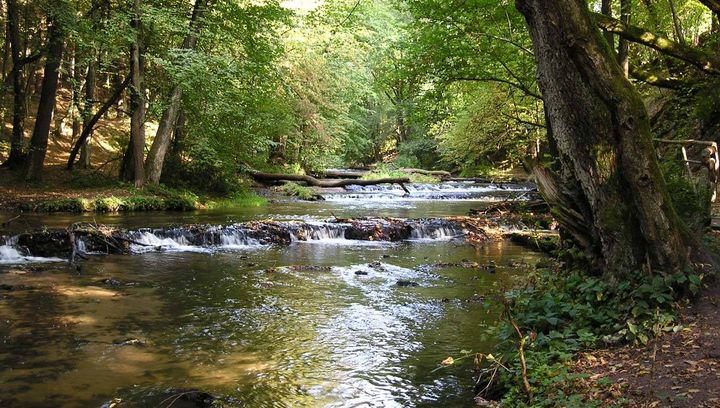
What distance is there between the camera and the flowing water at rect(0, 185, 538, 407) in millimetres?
4953

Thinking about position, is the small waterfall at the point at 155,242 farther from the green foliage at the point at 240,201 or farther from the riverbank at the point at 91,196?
the green foliage at the point at 240,201

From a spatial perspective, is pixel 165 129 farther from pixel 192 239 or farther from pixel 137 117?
pixel 192 239

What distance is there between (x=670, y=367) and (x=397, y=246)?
386 inches

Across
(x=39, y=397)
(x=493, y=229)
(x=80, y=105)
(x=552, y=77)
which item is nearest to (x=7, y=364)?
(x=39, y=397)

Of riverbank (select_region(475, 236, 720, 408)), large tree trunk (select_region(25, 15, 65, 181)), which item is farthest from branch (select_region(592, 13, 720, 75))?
large tree trunk (select_region(25, 15, 65, 181))

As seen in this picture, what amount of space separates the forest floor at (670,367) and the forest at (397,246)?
0.8 inches

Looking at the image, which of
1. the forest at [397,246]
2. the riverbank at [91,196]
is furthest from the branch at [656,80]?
the riverbank at [91,196]

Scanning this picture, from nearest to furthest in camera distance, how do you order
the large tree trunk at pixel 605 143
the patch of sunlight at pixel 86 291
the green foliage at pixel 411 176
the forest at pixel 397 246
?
the forest at pixel 397 246, the large tree trunk at pixel 605 143, the patch of sunlight at pixel 86 291, the green foliage at pixel 411 176

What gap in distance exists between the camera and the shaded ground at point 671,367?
135 inches

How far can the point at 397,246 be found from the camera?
13562mm

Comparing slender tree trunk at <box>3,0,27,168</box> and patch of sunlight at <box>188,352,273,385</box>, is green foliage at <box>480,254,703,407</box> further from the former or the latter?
slender tree trunk at <box>3,0,27,168</box>

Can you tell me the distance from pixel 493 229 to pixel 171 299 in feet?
31.3


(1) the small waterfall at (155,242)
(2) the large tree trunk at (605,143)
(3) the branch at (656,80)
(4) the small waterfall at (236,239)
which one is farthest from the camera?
(4) the small waterfall at (236,239)

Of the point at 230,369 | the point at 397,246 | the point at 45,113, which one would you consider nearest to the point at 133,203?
the point at 45,113
